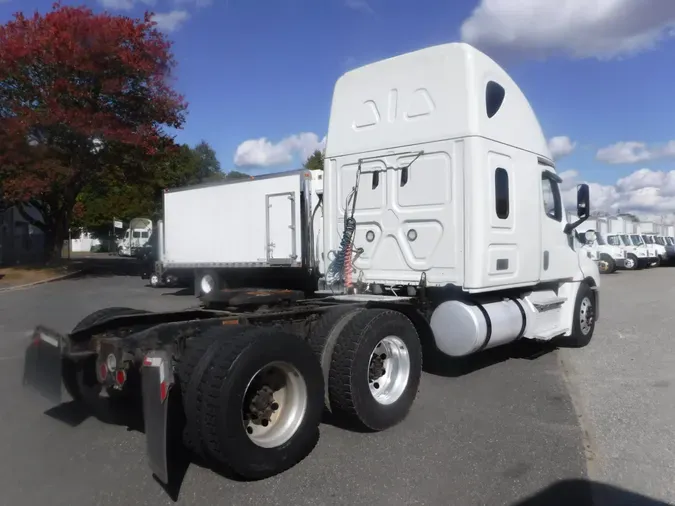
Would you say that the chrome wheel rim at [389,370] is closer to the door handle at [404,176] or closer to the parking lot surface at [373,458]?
the parking lot surface at [373,458]

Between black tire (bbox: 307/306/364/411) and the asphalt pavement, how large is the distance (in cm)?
65

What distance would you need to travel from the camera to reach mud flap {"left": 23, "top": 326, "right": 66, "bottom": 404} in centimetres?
499

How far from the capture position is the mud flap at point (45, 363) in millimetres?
4988

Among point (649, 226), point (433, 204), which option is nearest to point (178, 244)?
point (433, 204)

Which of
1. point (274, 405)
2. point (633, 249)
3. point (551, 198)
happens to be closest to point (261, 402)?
point (274, 405)

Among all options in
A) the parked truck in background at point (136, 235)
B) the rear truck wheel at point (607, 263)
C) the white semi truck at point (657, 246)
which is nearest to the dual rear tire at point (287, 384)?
the rear truck wheel at point (607, 263)

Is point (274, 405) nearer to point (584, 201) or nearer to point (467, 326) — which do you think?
point (467, 326)

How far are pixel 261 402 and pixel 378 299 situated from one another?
2170mm

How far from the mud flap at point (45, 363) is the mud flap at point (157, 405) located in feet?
4.42

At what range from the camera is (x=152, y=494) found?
412 cm

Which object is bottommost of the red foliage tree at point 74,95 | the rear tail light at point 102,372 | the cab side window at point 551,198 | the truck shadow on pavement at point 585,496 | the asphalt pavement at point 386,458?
the truck shadow on pavement at point 585,496

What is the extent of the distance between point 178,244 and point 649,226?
3984 centimetres

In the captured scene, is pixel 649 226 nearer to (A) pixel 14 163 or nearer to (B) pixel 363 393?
(A) pixel 14 163

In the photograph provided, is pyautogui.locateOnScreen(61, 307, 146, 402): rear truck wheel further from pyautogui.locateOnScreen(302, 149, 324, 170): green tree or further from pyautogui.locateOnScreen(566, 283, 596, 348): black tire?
pyautogui.locateOnScreen(302, 149, 324, 170): green tree
